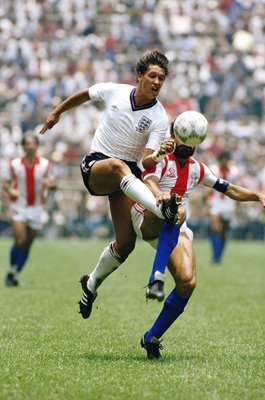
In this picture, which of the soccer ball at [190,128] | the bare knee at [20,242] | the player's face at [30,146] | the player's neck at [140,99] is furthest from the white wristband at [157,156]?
the bare knee at [20,242]

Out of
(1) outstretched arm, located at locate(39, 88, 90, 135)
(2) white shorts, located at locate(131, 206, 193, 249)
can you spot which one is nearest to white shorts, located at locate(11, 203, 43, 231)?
(1) outstretched arm, located at locate(39, 88, 90, 135)

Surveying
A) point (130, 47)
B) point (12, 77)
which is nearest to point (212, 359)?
point (12, 77)

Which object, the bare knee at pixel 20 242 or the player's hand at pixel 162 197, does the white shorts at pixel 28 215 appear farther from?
the player's hand at pixel 162 197

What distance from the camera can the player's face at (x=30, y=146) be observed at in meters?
13.2

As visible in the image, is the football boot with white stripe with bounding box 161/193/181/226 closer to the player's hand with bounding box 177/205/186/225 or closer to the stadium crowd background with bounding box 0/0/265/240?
the player's hand with bounding box 177/205/186/225

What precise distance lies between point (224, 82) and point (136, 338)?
2297 cm

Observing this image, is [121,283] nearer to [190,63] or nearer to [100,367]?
[100,367]

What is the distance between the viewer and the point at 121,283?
14.4m

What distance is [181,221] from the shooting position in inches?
271

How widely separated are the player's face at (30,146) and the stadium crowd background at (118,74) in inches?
495

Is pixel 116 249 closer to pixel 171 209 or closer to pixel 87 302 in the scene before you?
pixel 87 302

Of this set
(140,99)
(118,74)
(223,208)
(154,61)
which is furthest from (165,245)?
(118,74)

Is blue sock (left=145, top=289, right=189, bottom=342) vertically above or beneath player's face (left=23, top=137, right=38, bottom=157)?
beneath

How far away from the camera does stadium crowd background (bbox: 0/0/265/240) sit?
27328 millimetres
